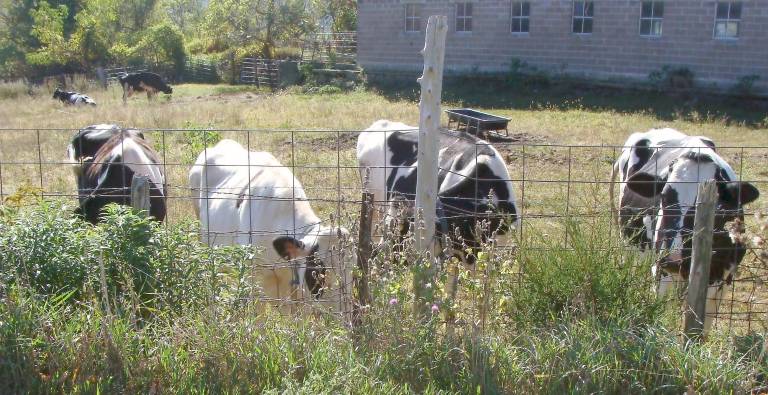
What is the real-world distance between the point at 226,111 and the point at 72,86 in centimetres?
1509

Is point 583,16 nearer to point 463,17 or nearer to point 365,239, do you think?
point 463,17

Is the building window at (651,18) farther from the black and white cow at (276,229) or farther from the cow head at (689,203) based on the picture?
the black and white cow at (276,229)

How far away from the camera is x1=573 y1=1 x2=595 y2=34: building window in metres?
25.9

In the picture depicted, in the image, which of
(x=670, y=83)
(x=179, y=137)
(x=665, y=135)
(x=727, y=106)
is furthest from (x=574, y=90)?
(x=665, y=135)

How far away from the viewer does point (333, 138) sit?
1620cm

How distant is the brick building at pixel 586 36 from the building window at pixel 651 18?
3 cm

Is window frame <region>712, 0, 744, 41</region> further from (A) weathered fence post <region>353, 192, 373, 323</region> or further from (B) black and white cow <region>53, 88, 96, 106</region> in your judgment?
(A) weathered fence post <region>353, 192, 373, 323</region>

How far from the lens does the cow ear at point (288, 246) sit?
591 cm

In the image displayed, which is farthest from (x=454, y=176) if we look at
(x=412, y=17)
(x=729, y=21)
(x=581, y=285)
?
(x=412, y=17)

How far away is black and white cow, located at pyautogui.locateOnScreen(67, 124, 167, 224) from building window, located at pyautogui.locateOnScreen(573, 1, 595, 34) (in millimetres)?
19878

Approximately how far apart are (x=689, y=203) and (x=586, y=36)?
21.0m

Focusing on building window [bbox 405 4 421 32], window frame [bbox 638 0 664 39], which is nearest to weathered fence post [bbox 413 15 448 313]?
window frame [bbox 638 0 664 39]

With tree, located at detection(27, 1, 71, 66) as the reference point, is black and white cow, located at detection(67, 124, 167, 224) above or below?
below

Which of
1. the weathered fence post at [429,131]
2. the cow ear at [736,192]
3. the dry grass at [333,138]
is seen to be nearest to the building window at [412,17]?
the dry grass at [333,138]
